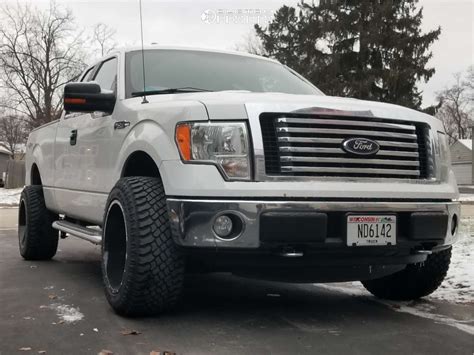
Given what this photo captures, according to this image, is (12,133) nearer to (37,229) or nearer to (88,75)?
(37,229)

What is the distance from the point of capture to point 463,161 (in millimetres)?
48281

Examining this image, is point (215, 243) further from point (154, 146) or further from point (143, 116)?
point (143, 116)

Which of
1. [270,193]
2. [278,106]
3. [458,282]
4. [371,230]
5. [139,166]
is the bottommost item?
[458,282]

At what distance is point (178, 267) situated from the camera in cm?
363

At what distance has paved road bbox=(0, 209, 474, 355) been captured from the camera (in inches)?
132

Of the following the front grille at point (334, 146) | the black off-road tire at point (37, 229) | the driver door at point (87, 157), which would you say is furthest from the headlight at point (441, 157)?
the black off-road tire at point (37, 229)

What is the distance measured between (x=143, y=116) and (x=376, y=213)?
172cm

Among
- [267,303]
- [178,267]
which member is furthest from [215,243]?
[267,303]

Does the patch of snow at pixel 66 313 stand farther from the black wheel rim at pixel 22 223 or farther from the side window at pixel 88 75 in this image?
the black wheel rim at pixel 22 223

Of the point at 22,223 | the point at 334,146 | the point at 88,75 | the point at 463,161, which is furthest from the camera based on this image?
the point at 463,161

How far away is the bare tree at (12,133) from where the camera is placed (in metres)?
53.1

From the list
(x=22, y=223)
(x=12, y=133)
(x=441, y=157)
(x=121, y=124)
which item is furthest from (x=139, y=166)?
(x=12, y=133)

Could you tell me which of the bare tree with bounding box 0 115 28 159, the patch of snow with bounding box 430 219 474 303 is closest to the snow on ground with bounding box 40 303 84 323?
the patch of snow with bounding box 430 219 474 303

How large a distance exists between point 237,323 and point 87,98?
207cm
